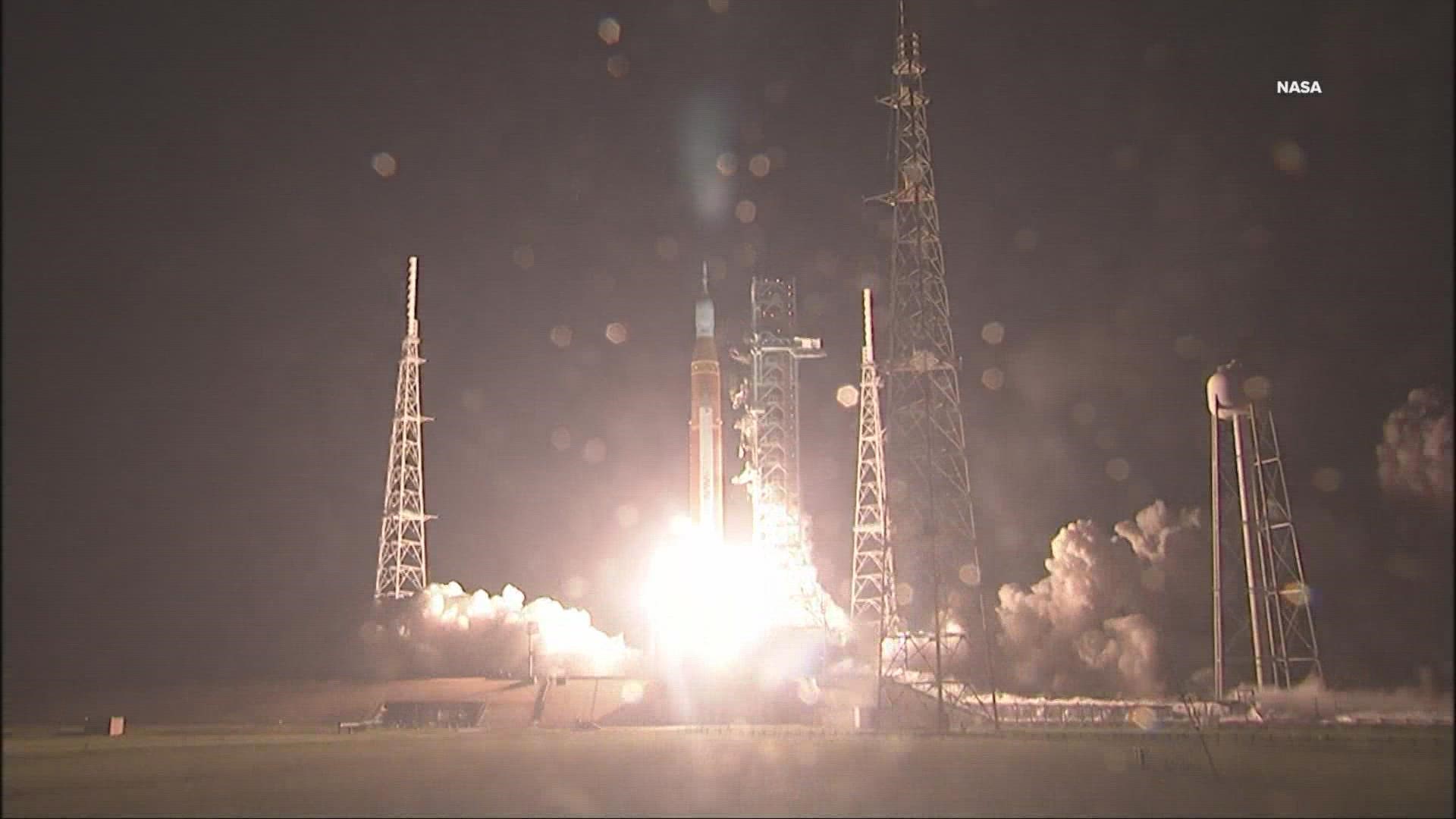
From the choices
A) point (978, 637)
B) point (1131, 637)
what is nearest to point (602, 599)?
point (978, 637)

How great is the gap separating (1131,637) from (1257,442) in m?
15.8

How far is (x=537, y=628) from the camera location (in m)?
84.3

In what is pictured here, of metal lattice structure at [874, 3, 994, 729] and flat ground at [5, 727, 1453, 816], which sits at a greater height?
metal lattice structure at [874, 3, 994, 729]

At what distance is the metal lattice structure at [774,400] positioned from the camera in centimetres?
8519

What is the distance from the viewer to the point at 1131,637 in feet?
220

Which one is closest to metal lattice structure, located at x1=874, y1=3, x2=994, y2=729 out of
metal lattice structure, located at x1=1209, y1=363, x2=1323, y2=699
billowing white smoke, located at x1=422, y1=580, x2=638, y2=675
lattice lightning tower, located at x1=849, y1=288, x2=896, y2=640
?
lattice lightning tower, located at x1=849, y1=288, x2=896, y2=640

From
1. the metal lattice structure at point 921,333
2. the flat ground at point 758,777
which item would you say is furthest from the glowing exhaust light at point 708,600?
the flat ground at point 758,777

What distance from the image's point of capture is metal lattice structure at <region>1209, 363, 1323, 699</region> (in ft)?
179

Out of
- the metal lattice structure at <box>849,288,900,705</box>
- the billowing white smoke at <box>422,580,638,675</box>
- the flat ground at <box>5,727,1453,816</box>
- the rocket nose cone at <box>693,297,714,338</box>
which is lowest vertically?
the flat ground at <box>5,727,1453,816</box>

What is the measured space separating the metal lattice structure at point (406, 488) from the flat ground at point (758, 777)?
3056 cm

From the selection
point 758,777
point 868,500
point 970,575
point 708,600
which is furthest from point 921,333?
point 758,777

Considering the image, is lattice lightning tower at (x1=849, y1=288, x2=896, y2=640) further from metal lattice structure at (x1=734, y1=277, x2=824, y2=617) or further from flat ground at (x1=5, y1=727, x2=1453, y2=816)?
flat ground at (x1=5, y1=727, x2=1453, y2=816)

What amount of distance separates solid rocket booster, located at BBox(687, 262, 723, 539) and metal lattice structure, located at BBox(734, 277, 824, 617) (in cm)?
281

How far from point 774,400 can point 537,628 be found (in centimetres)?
2151
